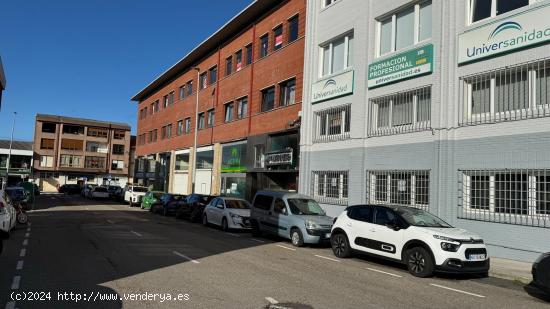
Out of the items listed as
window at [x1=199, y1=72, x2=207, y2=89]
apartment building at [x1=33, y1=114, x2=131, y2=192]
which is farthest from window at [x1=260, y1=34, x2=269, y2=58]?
apartment building at [x1=33, y1=114, x2=131, y2=192]

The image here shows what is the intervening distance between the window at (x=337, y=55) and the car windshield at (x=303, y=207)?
24.5 ft

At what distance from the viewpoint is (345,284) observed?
8977mm

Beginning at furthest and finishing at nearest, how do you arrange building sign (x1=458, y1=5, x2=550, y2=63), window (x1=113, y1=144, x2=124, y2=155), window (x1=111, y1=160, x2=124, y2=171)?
window (x1=113, y1=144, x2=124, y2=155), window (x1=111, y1=160, x2=124, y2=171), building sign (x1=458, y1=5, x2=550, y2=63)

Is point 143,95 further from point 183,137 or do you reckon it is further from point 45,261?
point 45,261

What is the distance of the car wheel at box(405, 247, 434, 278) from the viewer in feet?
33.7

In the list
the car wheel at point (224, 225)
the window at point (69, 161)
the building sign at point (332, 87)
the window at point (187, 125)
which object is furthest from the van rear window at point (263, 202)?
the window at point (69, 161)

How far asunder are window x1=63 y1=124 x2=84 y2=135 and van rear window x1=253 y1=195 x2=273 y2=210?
78757 mm

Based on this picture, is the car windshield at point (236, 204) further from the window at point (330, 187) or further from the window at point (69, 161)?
the window at point (69, 161)

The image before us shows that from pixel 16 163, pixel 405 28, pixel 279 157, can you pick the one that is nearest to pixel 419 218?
pixel 405 28

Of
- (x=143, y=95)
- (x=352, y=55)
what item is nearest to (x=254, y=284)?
(x=352, y=55)

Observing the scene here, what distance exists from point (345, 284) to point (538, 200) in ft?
22.4

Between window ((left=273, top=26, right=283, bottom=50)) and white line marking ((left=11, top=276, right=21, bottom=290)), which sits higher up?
window ((left=273, top=26, right=283, bottom=50))

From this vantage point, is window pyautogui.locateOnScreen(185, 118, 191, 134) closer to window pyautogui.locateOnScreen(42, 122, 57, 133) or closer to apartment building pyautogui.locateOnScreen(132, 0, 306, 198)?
apartment building pyautogui.locateOnScreen(132, 0, 306, 198)

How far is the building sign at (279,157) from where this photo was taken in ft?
81.6
